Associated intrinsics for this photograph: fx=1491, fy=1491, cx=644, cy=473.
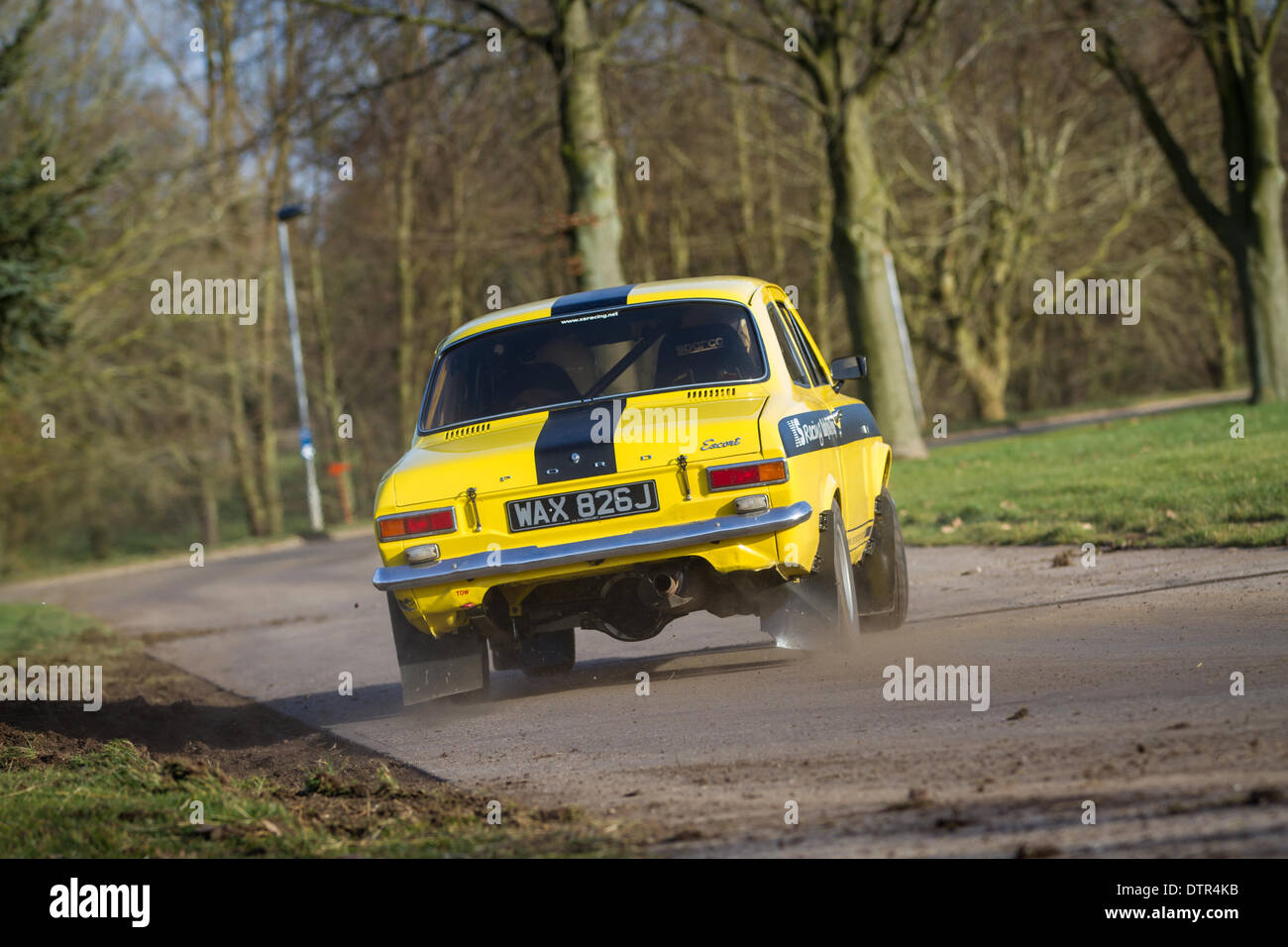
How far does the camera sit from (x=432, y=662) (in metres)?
7.50

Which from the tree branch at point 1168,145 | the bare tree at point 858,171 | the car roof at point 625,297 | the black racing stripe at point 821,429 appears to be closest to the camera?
the black racing stripe at point 821,429

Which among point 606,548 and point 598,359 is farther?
point 598,359

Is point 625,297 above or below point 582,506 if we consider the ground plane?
above

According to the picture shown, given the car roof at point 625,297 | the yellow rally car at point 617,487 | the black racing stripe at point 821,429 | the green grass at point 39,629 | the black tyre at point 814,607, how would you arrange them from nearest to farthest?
the yellow rally car at point 617,487, the black racing stripe at point 821,429, the black tyre at point 814,607, the car roof at point 625,297, the green grass at point 39,629

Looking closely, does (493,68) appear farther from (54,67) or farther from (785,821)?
(785,821)

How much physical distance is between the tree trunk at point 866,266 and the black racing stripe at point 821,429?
12167 millimetres

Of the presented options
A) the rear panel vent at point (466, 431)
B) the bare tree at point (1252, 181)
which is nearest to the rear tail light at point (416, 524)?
the rear panel vent at point (466, 431)

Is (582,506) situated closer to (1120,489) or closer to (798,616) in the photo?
(798,616)

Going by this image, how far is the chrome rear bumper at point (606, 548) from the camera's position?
6711 mm

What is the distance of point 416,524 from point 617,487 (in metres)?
0.99

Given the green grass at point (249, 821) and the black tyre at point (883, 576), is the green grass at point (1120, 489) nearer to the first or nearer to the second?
the black tyre at point (883, 576)

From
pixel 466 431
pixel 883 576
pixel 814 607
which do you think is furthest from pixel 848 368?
pixel 466 431

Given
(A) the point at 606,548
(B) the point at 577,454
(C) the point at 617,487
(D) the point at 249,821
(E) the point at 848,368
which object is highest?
(E) the point at 848,368
